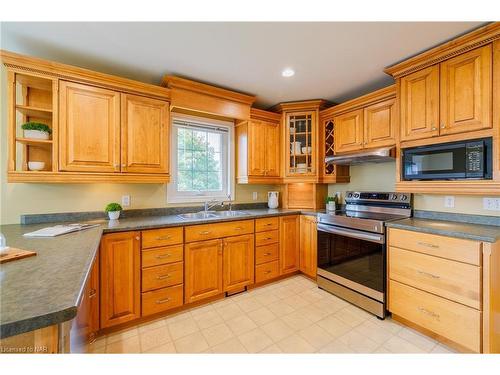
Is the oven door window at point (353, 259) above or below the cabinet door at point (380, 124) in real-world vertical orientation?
below

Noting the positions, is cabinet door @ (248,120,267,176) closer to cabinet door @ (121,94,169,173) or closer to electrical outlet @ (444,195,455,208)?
cabinet door @ (121,94,169,173)

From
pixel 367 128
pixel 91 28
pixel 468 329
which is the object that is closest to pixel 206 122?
pixel 91 28

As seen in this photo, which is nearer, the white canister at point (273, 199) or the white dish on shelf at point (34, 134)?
the white dish on shelf at point (34, 134)

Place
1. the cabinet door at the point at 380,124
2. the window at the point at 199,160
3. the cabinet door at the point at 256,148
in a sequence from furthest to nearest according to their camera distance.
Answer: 1. the cabinet door at the point at 256,148
2. the window at the point at 199,160
3. the cabinet door at the point at 380,124

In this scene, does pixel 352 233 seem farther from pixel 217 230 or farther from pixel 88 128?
pixel 88 128

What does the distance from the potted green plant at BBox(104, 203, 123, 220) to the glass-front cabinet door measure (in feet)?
6.92

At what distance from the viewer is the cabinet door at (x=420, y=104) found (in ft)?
6.22

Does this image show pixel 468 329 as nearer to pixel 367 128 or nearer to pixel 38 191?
pixel 367 128

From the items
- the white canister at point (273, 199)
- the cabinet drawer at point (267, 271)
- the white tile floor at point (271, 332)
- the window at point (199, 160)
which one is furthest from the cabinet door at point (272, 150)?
the white tile floor at point (271, 332)

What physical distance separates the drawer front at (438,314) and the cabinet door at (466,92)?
4.43 ft

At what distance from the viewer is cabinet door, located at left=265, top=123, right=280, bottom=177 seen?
3109 mm

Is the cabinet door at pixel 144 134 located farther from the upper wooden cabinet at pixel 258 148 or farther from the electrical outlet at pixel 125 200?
the upper wooden cabinet at pixel 258 148

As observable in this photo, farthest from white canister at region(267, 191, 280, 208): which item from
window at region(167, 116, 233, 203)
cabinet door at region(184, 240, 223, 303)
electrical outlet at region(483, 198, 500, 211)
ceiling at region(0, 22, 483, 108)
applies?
electrical outlet at region(483, 198, 500, 211)

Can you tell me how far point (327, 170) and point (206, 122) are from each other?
1.76 meters
